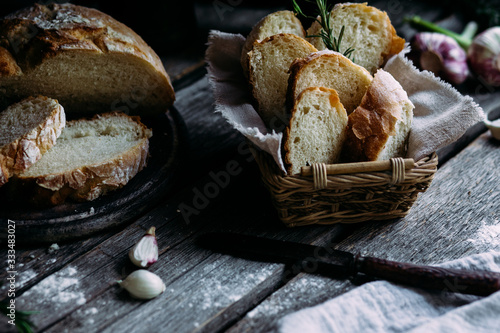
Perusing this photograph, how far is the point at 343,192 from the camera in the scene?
1.89 metres

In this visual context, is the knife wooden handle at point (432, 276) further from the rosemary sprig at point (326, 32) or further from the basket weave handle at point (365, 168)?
the rosemary sprig at point (326, 32)

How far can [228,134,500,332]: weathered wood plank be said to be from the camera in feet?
5.72

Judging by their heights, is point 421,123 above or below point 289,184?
above

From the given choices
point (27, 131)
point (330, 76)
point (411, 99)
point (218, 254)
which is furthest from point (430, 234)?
point (27, 131)

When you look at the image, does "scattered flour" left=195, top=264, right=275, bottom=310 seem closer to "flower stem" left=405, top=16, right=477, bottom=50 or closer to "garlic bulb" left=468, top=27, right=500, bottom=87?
"garlic bulb" left=468, top=27, right=500, bottom=87

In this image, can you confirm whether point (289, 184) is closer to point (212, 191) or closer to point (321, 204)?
point (321, 204)

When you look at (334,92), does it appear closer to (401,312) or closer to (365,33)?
(365,33)

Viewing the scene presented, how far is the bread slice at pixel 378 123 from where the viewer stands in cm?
189

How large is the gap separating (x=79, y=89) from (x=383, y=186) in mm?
1571

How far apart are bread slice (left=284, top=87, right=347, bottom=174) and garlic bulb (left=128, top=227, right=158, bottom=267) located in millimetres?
621

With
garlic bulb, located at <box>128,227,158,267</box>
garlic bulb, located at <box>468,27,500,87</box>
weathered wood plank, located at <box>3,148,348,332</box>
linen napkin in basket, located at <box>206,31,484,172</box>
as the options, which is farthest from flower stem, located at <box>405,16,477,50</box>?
garlic bulb, located at <box>128,227,158,267</box>

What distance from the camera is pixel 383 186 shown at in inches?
74.2

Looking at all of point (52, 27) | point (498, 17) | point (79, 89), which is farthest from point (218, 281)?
point (498, 17)

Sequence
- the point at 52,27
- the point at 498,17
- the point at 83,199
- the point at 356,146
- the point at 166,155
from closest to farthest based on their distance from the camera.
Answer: the point at 356,146, the point at 83,199, the point at 52,27, the point at 166,155, the point at 498,17
